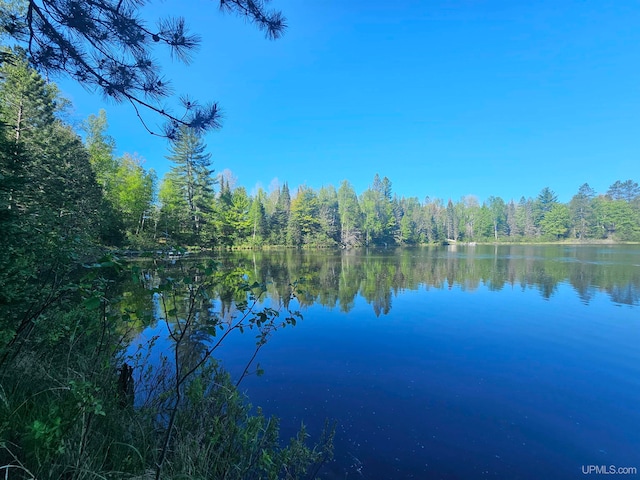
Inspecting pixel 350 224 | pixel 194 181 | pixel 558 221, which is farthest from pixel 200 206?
pixel 558 221

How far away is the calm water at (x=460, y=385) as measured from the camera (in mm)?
3369

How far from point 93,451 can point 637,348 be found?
9892 millimetres

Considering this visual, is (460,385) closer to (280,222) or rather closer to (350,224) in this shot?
(280,222)

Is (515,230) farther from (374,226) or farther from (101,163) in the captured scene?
(101,163)

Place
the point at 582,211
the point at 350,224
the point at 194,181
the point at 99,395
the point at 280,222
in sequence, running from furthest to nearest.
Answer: the point at 582,211 < the point at 350,224 < the point at 280,222 < the point at 194,181 < the point at 99,395

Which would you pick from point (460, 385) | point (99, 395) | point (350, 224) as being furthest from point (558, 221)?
point (99, 395)

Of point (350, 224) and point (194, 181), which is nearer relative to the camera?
point (194, 181)

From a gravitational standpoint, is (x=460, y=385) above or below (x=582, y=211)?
below

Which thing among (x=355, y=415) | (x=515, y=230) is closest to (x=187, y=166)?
(x=355, y=415)

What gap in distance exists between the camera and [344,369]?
219 inches

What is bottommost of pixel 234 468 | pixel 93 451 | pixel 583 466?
pixel 583 466

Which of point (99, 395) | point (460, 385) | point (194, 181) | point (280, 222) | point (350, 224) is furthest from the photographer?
point (350, 224)

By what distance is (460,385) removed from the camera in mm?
4980

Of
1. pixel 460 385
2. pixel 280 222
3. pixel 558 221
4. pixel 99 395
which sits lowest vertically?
pixel 460 385
